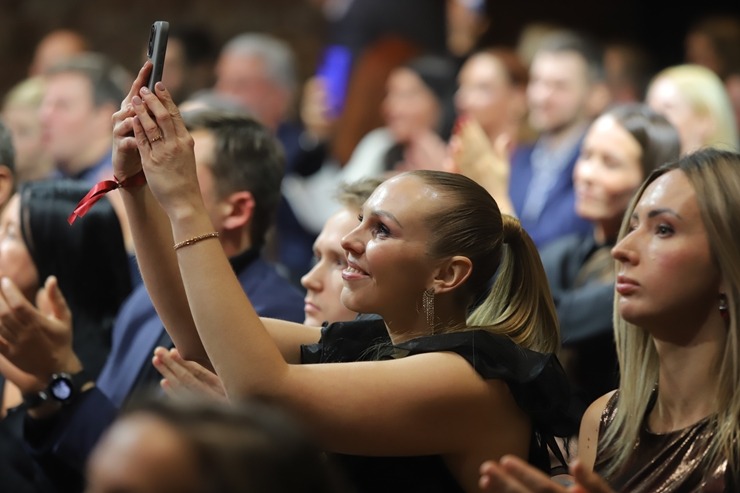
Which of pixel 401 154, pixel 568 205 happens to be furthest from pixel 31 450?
pixel 401 154

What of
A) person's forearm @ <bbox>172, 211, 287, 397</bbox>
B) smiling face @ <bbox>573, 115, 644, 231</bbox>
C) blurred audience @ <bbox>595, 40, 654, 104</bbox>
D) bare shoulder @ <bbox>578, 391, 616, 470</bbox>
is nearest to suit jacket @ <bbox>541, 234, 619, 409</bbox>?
smiling face @ <bbox>573, 115, 644, 231</bbox>

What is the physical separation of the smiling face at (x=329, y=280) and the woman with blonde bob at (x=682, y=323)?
0.69 metres

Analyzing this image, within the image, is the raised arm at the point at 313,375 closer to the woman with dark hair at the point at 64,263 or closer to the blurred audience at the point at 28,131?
the woman with dark hair at the point at 64,263

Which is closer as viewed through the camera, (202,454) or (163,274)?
(202,454)

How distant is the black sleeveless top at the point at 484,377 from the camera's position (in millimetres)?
1914

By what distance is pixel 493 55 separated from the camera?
5770 mm

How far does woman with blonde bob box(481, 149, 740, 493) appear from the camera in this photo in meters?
1.91

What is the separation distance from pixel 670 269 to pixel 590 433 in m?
0.33

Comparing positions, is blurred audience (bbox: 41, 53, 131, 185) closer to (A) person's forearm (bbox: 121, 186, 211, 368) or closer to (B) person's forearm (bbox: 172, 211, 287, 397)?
(A) person's forearm (bbox: 121, 186, 211, 368)

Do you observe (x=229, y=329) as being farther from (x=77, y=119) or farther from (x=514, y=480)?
(x=77, y=119)

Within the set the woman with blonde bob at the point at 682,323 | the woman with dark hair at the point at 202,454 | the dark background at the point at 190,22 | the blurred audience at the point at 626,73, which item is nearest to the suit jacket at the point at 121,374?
the woman with blonde bob at the point at 682,323

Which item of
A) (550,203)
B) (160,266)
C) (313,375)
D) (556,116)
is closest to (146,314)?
(160,266)

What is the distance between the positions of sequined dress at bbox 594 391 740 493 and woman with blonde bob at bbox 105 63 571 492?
0.42 ft

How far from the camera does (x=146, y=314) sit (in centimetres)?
295
